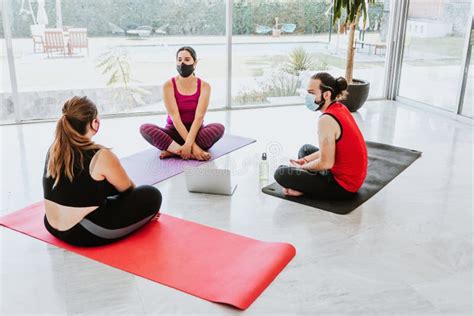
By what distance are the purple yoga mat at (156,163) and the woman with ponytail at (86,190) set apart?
2.90ft

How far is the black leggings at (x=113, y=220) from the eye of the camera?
97.8 inches

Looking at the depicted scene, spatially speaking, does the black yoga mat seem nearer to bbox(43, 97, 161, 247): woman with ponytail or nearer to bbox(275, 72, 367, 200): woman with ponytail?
bbox(275, 72, 367, 200): woman with ponytail

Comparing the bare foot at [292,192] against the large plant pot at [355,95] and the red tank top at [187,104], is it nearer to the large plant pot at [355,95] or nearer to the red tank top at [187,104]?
the red tank top at [187,104]

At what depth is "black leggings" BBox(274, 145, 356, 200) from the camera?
3.17 metres

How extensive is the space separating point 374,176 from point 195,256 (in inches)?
70.3

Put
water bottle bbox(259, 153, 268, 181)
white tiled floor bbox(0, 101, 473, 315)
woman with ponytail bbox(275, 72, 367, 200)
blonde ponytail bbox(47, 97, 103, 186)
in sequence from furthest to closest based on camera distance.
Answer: water bottle bbox(259, 153, 268, 181) < woman with ponytail bbox(275, 72, 367, 200) < blonde ponytail bbox(47, 97, 103, 186) < white tiled floor bbox(0, 101, 473, 315)

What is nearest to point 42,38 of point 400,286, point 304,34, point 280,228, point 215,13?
point 215,13

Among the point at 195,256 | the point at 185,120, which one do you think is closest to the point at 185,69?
the point at 185,120

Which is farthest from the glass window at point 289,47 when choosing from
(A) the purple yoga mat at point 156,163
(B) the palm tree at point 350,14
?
(A) the purple yoga mat at point 156,163

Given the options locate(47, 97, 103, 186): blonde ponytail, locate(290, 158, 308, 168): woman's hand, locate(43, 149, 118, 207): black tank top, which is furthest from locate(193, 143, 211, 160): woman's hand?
locate(47, 97, 103, 186): blonde ponytail

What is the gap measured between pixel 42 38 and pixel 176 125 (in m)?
1.92

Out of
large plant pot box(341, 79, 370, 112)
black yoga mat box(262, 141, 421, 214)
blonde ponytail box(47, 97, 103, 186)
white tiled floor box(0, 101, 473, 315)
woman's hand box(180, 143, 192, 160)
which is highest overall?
blonde ponytail box(47, 97, 103, 186)

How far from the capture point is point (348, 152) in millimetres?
3053

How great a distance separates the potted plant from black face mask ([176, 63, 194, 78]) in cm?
213
